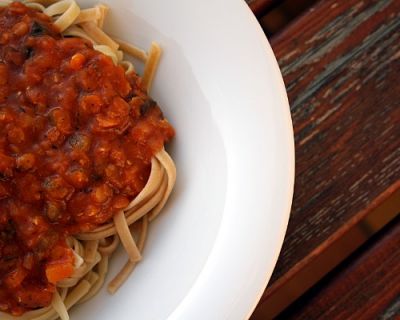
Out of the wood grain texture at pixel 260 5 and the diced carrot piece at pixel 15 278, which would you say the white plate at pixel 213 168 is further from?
the wood grain texture at pixel 260 5

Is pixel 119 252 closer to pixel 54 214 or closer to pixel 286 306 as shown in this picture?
pixel 54 214

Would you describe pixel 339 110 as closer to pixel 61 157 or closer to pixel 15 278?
pixel 61 157

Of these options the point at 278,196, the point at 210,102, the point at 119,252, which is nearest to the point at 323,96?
the point at 210,102

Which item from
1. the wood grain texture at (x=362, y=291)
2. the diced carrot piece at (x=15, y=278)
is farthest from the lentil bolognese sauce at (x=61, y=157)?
the wood grain texture at (x=362, y=291)

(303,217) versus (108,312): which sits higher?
(303,217)

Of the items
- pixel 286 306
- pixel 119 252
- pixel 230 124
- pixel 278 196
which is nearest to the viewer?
pixel 278 196

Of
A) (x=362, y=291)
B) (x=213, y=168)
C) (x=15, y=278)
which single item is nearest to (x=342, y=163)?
(x=362, y=291)

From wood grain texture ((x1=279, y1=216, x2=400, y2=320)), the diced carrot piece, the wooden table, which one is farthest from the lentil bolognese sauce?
wood grain texture ((x1=279, y1=216, x2=400, y2=320))
